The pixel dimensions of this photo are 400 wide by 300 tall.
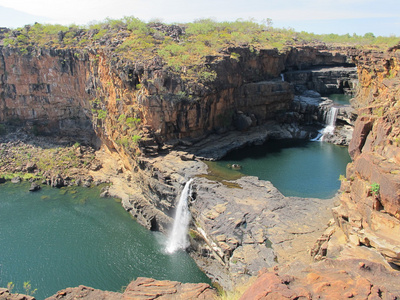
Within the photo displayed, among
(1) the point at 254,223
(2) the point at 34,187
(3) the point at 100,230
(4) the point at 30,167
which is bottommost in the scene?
(3) the point at 100,230

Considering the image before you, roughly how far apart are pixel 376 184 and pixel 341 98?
43.3 metres

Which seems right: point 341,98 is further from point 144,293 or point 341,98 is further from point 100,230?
point 144,293

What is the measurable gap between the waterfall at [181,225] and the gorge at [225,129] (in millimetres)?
969

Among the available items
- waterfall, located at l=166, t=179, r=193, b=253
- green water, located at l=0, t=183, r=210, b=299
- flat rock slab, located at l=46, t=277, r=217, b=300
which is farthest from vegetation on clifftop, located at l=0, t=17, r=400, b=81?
flat rock slab, located at l=46, t=277, r=217, b=300

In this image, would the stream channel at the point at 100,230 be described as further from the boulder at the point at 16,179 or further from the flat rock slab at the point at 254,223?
the flat rock slab at the point at 254,223

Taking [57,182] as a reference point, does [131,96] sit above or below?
above

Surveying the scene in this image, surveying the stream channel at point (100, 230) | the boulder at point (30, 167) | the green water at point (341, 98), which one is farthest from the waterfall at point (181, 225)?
the green water at point (341, 98)

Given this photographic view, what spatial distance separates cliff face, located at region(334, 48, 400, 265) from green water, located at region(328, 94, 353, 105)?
1159 inches

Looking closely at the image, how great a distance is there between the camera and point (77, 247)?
2769 centimetres

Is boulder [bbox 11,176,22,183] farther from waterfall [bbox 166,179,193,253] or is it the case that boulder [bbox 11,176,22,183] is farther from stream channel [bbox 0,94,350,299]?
waterfall [bbox 166,179,193,253]

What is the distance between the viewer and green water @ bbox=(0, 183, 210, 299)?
2400cm

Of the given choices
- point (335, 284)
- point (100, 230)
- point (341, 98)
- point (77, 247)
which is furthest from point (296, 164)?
point (335, 284)

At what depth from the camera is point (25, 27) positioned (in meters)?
51.7

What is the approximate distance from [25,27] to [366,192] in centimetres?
5420
